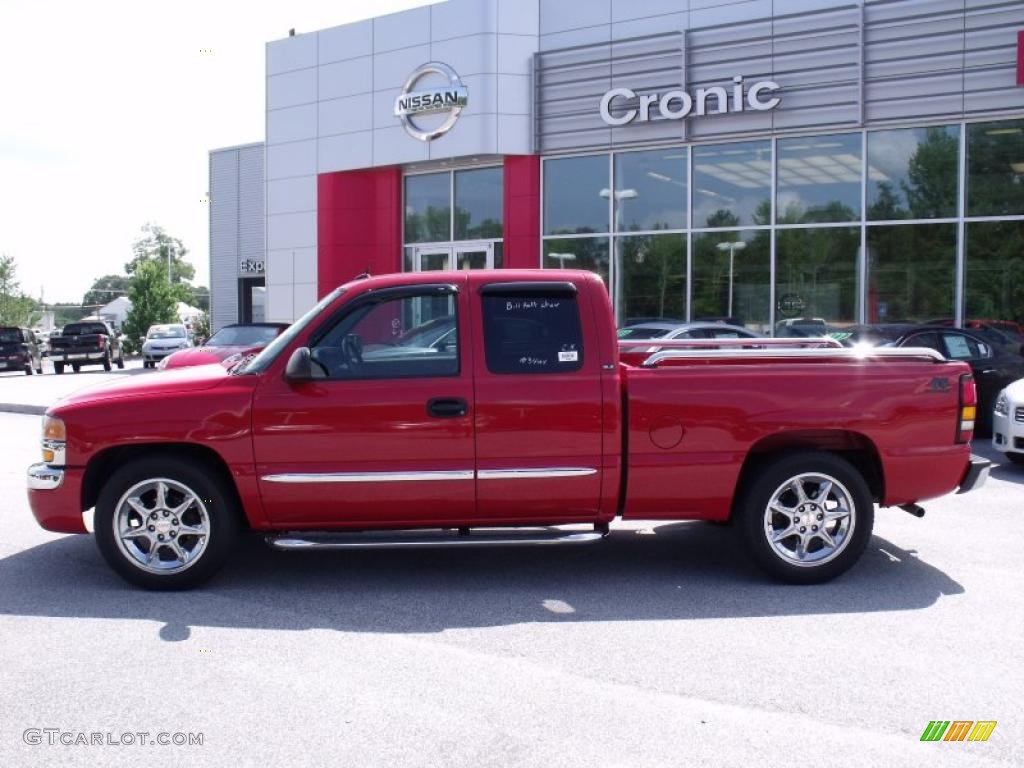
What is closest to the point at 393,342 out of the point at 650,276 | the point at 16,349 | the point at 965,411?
the point at 965,411

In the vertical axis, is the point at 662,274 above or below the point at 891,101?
below

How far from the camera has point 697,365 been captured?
626 cm

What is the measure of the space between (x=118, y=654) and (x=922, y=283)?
15.5m

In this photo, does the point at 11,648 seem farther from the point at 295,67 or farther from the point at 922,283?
the point at 295,67

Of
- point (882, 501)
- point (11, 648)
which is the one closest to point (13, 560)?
point (11, 648)

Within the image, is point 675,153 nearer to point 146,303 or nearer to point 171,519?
point 171,519

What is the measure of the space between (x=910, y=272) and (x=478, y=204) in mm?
8724

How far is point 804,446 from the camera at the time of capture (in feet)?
20.4

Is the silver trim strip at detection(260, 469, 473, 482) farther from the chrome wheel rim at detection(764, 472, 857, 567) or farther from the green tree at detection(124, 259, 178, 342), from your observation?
the green tree at detection(124, 259, 178, 342)

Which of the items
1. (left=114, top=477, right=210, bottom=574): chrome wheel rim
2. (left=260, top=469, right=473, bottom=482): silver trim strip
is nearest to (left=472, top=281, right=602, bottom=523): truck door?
(left=260, top=469, right=473, bottom=482): silver trim strip

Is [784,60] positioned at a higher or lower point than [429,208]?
higher

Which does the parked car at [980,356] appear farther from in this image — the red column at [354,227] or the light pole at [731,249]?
the red column at [354,227]

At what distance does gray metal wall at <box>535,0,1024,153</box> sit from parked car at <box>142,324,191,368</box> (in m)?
21.4

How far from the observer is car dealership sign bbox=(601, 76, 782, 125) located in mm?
18109
